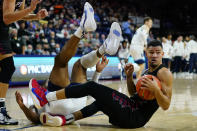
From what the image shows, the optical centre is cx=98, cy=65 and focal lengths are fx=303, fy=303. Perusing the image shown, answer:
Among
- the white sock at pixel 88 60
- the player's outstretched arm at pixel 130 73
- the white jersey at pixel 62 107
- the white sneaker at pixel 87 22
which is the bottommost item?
the white jersey at pixel 62 107

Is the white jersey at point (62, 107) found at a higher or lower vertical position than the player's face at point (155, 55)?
lower

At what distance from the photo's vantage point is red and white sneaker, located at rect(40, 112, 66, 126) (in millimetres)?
3767

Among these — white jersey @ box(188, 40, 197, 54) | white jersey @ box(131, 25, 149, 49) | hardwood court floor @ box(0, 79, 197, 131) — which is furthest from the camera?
white jersey @ box(188, 40, 197, 54)

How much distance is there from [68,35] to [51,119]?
10.4 meters

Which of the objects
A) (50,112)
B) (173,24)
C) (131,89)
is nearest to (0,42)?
(50,112)

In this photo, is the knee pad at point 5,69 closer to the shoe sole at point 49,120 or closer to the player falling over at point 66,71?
the player falling over at point 66,71

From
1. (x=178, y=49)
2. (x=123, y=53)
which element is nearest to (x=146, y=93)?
(x=123, y=53)

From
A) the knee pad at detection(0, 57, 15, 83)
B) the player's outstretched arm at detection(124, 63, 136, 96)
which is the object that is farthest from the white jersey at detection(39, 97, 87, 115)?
the player's outstretched arm at detection(124, 63, 136, 96)

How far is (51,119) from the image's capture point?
3.79 metres

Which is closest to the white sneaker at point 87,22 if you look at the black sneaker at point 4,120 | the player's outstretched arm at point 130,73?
the player's outstretched arm at point 130,73

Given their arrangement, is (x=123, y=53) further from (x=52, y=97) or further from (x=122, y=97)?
(x=52, y=97)

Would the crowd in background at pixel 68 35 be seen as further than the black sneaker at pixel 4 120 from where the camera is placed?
Yes

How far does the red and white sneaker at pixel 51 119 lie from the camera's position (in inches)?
148

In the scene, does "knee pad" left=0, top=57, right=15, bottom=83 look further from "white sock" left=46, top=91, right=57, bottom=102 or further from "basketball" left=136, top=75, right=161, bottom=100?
"basketball" left=136, top=75, right=161, bottom=100
